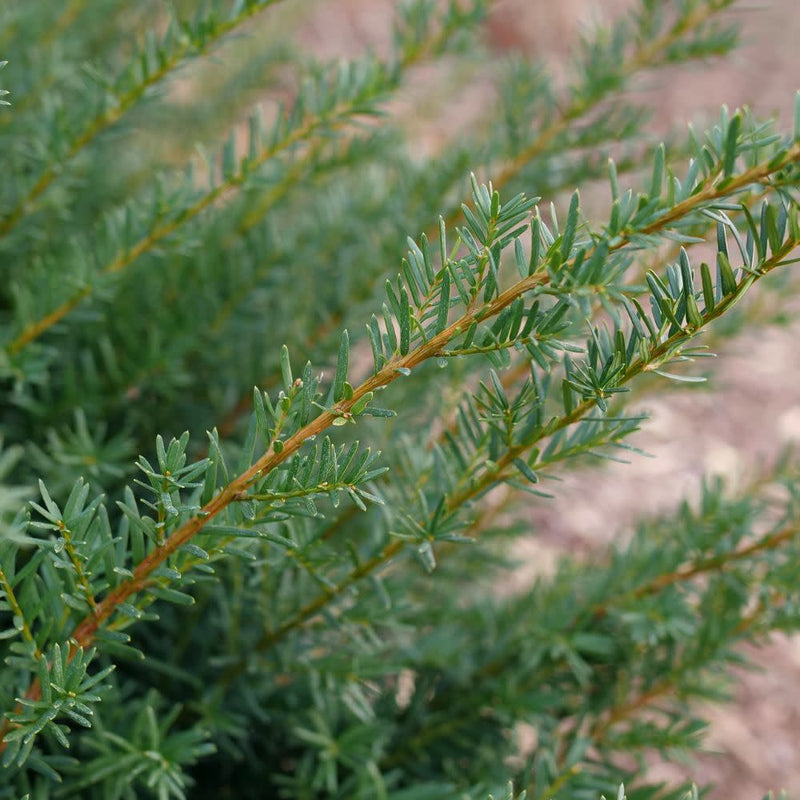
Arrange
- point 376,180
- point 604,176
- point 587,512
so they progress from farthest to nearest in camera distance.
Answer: point 587,512 < point 376,180 < point 604,176

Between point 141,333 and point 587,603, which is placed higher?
point 141,333

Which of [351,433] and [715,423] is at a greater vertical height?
[351,433]

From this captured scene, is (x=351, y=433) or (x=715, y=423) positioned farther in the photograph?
(x=715, y=423)

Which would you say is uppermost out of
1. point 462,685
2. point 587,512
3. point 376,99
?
point 376,99

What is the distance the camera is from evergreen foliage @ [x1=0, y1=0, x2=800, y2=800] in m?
0.46

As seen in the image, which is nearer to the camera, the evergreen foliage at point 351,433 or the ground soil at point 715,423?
the evergreen foliage at point 351,433

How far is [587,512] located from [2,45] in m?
1.35

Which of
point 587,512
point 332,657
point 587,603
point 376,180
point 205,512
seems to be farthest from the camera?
point 587,512

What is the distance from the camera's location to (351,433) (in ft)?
3.07

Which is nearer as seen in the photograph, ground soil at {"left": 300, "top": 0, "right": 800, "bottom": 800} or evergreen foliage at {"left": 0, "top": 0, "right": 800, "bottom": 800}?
evergreen foliage at {"left": 0, "top": 0, "right": 800, "bottom": 800}

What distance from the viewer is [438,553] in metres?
0.97

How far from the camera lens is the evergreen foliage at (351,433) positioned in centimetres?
46

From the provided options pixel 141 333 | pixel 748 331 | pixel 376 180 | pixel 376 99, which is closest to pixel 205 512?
pixel 376 99

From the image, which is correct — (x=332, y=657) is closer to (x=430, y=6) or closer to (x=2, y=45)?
(x=430, y=6)
